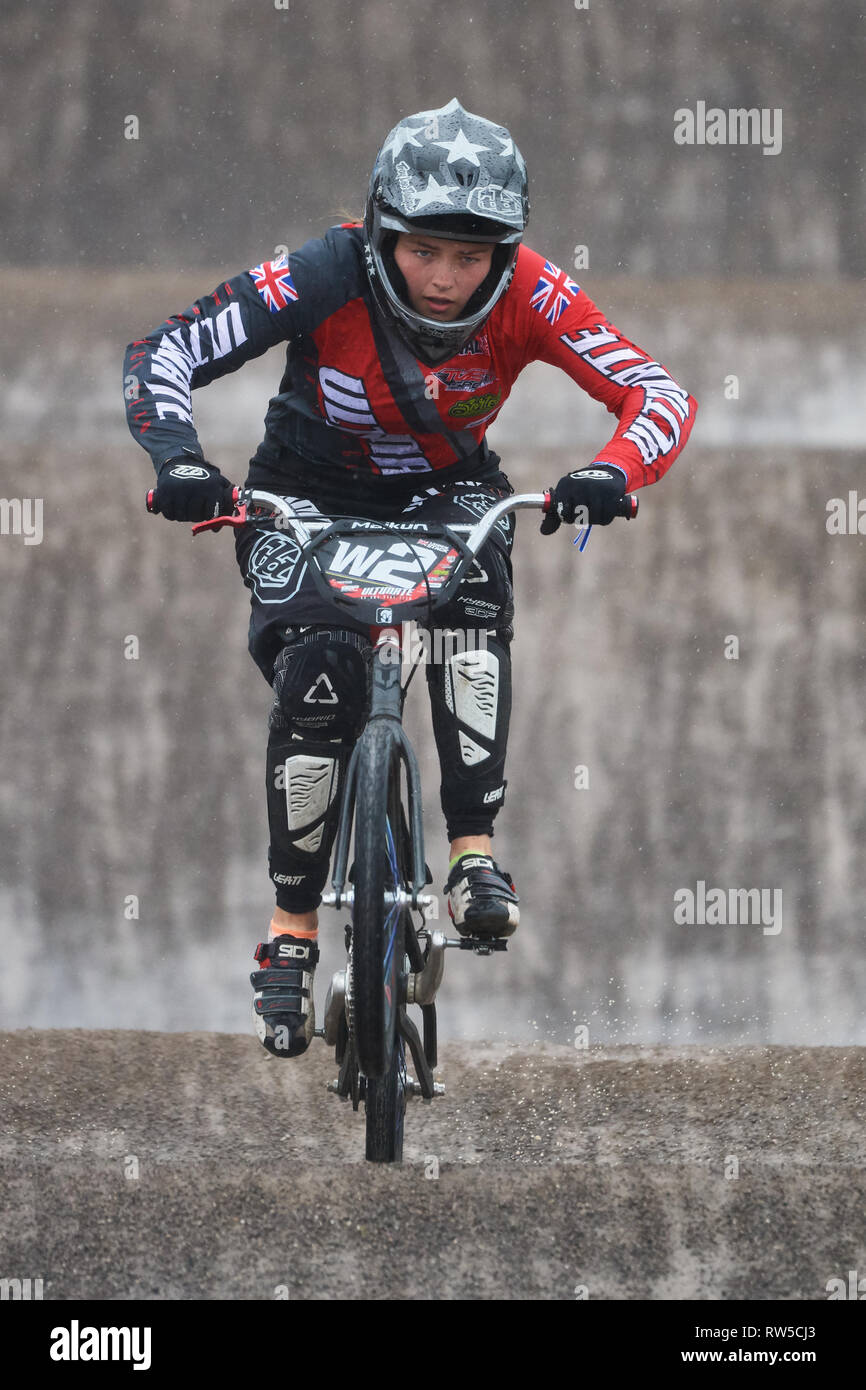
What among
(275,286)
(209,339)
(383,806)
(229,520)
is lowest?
(383,806)

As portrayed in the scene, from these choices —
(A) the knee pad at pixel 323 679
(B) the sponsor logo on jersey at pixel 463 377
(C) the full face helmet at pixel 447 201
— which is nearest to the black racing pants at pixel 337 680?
(A) the knee pad at pixel 323 679

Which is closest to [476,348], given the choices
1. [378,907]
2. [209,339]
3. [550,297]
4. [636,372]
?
[550,297]

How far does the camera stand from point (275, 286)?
3.31 m

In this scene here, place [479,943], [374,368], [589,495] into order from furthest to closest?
[374,368]
[479,943]
[589,495]

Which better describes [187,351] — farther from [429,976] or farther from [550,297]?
[429,976]

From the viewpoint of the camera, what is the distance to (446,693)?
11.0 ft

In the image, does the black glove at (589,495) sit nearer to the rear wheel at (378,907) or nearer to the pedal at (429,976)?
the rear wheel at (378,907)

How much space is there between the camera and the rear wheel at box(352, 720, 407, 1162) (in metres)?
2.89

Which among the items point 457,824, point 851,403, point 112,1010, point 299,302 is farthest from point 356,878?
point 851,403

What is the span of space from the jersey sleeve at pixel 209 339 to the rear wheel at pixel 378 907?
30.5 inches

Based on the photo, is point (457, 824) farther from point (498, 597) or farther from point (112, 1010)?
point (112, 1010)

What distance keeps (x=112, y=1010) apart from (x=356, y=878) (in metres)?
3.89

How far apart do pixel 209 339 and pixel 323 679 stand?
0.75 metres

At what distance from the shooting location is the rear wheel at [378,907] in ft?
9.48
